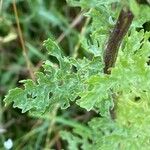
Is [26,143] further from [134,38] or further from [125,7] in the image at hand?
[125,7]

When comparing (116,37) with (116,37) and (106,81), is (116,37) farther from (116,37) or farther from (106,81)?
(106,81)

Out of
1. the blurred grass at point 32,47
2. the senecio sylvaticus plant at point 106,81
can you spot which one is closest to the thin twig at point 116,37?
the senecio sylvaticus plant at point 106,81

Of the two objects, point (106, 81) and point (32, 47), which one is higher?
point (32, 47)

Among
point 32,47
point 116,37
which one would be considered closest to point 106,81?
point 116,37

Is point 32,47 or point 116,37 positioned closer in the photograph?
point 116,37

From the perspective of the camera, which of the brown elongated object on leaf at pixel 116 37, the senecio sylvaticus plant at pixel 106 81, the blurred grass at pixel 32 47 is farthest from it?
the blurred grass at pixel 32 47

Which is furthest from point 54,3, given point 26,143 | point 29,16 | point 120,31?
point 120,31

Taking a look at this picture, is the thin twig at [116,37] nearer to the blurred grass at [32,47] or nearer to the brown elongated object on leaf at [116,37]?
the brown elongated object on leaf at [116,37]
